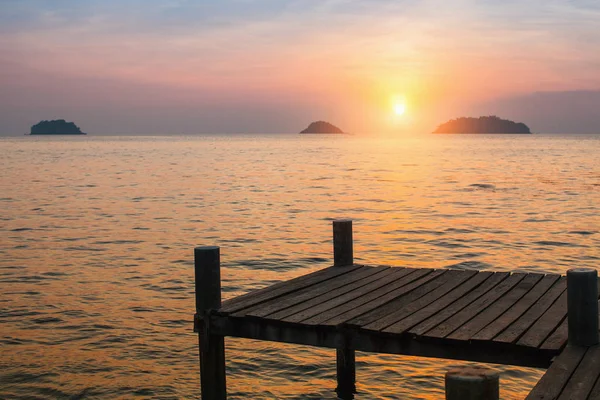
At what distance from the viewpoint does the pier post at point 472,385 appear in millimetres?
4391

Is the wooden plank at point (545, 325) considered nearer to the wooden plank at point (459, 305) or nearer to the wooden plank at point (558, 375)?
the wooden plank at point (558, 375)

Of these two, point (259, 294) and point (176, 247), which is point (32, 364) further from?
point (176, 247)

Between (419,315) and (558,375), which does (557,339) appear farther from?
(419,315)

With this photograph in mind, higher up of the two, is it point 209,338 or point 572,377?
point 572,377

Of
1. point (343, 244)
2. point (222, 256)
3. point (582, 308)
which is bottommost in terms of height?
point (222, 256)

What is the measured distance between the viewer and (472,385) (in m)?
4.39

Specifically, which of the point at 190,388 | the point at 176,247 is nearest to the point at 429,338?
the point at 190,388

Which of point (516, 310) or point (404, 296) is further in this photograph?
point (404, 296)

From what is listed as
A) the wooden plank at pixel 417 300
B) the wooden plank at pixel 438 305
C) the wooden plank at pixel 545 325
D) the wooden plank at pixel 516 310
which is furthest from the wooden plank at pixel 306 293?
the wooden plank at pixel 545 325

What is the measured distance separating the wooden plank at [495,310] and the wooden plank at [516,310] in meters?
0.06

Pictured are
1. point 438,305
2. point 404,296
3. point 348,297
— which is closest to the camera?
point 438,305

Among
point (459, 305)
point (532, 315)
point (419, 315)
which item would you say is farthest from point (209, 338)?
point (532, 315)

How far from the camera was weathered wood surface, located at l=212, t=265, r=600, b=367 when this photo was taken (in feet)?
23.6

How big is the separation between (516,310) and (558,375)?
84.9 inches
